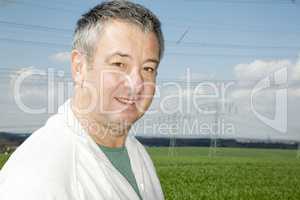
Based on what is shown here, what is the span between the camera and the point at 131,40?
80.9 inches

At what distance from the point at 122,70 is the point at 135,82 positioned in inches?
3.8

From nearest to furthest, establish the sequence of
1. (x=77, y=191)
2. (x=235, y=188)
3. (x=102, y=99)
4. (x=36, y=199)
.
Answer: (x=36, y=199), (x=77, y=191), (x=102, y=99), (x=235, y=188)

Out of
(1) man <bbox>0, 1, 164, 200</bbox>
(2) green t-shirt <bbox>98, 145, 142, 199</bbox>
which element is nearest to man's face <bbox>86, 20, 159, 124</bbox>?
(1) man <bbox>0, 1, 164, 200</bbox>

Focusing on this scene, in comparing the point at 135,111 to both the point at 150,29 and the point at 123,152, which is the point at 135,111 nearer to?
the point at 123,152

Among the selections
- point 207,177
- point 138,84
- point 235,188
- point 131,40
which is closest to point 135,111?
point 138,84

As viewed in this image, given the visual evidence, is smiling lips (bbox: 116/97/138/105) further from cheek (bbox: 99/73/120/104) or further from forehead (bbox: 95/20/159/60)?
forehead (bbox: 95/20/159/60)

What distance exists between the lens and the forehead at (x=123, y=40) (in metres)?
2.03

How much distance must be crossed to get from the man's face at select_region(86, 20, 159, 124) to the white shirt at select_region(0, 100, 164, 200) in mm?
170

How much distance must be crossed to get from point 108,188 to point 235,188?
18616 millimetres

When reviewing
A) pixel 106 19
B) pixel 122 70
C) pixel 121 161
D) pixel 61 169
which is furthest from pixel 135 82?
pixel 61 169

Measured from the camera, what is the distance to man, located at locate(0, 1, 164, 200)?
1779mm

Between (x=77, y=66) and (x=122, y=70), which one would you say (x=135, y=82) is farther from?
(x=77, y=66)

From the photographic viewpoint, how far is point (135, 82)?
2.17 metres

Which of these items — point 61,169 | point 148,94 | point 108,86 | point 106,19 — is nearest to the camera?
point 61,169
